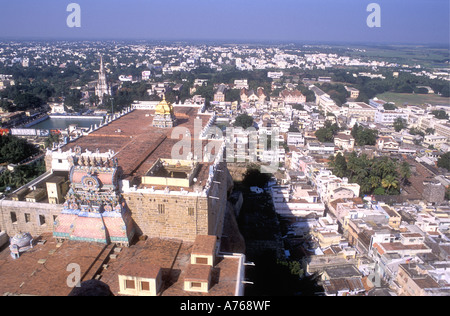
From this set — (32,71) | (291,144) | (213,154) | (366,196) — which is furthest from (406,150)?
(32,71)

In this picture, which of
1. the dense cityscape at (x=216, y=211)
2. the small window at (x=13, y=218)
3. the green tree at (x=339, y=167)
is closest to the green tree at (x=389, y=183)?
the dense cityscape at (x=216, y=211)

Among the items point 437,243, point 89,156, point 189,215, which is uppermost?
point 89,156

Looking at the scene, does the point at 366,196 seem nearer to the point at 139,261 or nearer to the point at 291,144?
the point at 291,144

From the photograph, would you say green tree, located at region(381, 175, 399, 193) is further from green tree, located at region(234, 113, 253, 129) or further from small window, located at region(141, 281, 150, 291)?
small window, located at region(141, 281, 150, 291)

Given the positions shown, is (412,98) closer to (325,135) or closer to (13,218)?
(325,135)

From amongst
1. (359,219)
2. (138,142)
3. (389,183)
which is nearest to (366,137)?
(389,183)

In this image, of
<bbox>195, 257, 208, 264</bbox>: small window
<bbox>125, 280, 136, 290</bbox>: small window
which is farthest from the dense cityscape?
<bbox>195, 257, 208, 264</bbox>: small window
